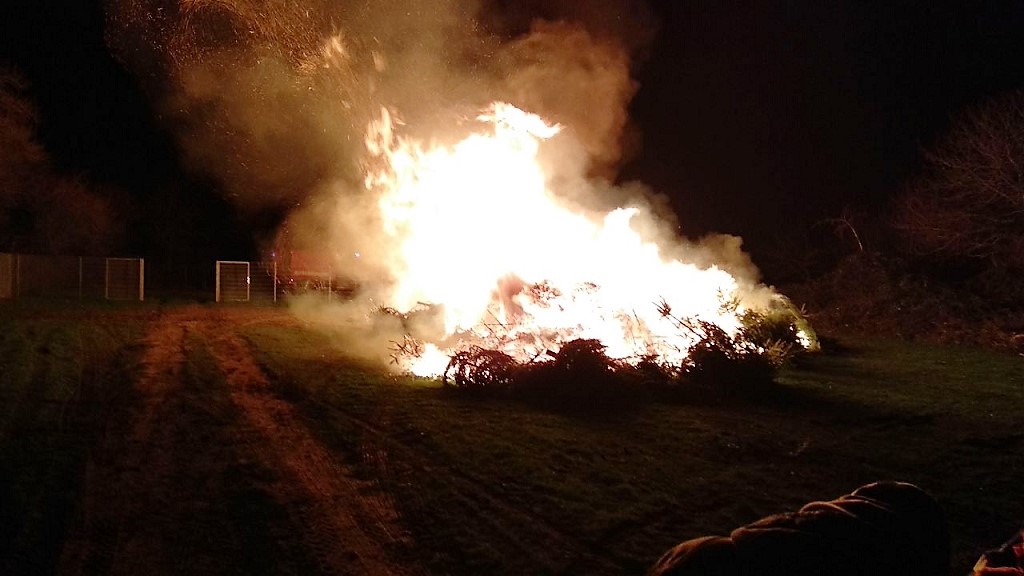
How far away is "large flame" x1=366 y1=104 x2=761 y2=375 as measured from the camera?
13.7 meters

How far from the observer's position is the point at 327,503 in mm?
5840

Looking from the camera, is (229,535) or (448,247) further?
(448,247)

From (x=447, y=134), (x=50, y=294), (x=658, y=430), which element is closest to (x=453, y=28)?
(x=447, y=134)

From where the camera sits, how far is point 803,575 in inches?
125

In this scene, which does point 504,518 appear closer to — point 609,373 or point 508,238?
point 609,373

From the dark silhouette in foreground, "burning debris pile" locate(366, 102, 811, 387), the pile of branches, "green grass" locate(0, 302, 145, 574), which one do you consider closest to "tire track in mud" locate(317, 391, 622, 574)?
the dark silhouette in foreground

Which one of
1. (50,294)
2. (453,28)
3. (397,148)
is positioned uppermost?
(453,28)

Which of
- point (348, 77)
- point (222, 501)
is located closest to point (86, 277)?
point (348, 77)

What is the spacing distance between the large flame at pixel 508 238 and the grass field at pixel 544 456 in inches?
101

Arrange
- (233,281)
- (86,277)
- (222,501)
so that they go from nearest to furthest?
(222,501) → (86,277) → (233,281)

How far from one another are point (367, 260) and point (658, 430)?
12947 mm

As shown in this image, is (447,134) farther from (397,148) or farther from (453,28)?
(453,28)

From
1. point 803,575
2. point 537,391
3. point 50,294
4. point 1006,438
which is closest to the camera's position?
point 803,575

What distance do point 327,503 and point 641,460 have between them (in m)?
3.13
